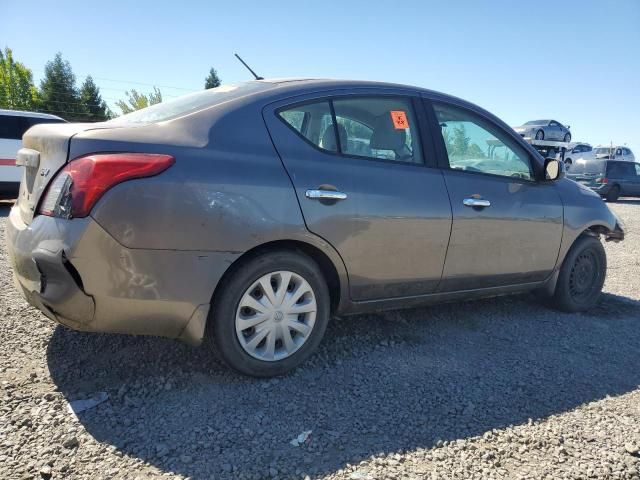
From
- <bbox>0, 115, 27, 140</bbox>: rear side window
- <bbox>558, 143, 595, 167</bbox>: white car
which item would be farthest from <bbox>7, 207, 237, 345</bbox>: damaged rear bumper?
<bbox>558, 143, 595, 167</bbox>: white car

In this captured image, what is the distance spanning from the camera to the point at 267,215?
2.58 m

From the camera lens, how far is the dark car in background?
62.3ft

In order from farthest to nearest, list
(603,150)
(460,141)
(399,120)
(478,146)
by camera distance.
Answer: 1. (603,150)
2. (478,146)
3. (460,141)
4. (399,120)

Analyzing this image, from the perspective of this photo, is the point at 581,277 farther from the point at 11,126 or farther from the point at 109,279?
the point at 11,126

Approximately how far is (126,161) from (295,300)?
1153 mm

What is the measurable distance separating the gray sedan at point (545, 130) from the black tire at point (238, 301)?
75.5 feet

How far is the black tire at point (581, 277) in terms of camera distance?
427cm

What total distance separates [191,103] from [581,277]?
3.65 meters

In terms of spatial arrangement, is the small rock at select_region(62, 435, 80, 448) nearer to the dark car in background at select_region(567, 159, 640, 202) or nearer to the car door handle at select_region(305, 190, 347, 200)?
the car door handle at select_region(305, 190, 347, 200)

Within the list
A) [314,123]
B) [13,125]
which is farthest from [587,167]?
[314,123]

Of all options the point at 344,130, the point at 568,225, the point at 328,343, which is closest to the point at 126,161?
the point at 344,130

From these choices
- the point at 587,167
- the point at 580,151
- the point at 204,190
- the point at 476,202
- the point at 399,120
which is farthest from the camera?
the point at 580,151

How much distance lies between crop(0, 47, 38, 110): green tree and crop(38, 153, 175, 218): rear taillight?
50469 mm

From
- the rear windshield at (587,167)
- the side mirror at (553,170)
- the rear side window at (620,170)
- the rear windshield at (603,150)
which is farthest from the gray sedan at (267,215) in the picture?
the rear windshield at (603,150)
